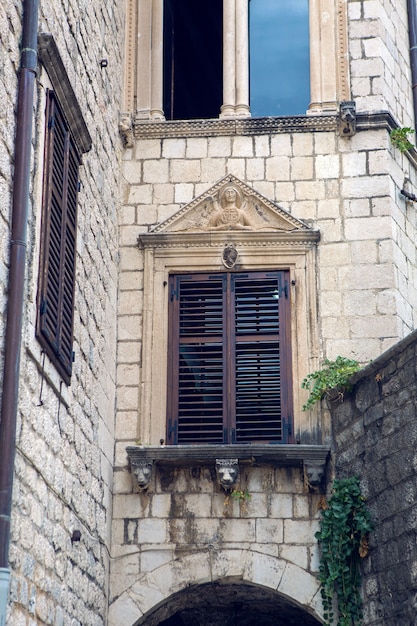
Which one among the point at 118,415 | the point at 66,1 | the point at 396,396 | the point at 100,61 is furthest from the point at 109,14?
the point at 396,396

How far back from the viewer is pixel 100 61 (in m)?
9.99

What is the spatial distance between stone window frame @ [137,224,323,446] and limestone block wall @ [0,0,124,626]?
1.09ft

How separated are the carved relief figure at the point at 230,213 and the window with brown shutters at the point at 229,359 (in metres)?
0.45

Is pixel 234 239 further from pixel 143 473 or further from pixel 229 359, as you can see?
pixel 143 473

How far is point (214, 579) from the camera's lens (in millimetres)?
9500

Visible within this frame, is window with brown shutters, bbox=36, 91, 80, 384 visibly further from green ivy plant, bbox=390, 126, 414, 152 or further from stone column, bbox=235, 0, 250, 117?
green ivy plant, bbox=390, 126, 414, 152

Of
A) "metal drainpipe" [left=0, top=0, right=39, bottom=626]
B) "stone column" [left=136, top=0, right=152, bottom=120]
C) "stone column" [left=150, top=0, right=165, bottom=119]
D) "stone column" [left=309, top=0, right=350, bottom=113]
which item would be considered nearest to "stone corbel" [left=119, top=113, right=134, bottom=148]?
"stone column" [left=136, top=0, right=152, bottom=120]

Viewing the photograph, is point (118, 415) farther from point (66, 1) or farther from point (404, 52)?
point (404, 52)

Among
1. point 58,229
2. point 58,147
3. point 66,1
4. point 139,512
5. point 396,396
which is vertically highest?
point 66,1

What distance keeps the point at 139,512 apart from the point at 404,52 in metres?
5.43

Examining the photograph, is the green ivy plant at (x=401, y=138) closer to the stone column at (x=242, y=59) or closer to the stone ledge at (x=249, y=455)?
the stone column at (x=242, y=59)

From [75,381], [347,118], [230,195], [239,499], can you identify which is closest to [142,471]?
[239,499]

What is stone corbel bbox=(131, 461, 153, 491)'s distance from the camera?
9664 millimetres

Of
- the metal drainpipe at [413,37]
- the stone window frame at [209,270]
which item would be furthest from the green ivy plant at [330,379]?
the metal drainpipe at [413,37]
